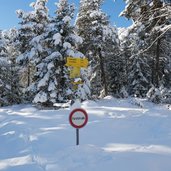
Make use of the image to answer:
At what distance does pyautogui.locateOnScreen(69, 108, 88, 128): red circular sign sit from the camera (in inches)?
308

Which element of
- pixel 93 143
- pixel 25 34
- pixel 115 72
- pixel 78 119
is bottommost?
pixel 93 143

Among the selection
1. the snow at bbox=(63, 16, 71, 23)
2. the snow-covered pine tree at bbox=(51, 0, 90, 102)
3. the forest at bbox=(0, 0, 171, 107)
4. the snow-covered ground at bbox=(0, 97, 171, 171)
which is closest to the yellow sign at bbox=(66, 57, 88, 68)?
the snow-covered ground at bbox=(0, 97, 171, 171)

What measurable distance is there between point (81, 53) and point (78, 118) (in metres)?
16.0

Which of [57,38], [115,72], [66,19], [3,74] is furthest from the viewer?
[115,72]

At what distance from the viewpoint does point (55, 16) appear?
80.0 ft

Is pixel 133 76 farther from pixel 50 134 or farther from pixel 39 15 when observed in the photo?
pixel 50 134

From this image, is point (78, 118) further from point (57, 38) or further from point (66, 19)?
point (66, 19)

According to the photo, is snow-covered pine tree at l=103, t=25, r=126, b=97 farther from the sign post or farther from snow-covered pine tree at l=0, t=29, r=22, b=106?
the sign post

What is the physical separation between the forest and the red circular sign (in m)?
4.63

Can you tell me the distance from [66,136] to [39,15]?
71.6 ft

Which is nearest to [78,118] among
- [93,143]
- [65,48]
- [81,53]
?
[93,143]

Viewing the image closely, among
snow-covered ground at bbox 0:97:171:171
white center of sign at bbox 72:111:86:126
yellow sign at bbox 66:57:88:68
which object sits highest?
yellow sign at bbox 66:57:88:68

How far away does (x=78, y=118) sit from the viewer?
7891mm

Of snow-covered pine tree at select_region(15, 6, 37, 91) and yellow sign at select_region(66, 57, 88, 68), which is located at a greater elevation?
snow-covered pine tree at select_region(15, 6, 37, 91)
